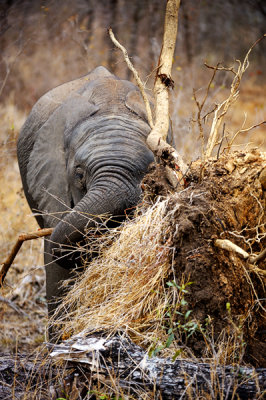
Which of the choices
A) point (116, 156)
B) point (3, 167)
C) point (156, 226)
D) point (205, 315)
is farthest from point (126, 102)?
point (3, 167)

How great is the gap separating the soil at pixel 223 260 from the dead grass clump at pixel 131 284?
103 mm

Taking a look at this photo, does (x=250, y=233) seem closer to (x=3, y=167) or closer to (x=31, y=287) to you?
(x=31, y=287)

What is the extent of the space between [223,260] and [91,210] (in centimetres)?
132

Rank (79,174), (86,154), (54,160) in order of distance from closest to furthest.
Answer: (86,154)
(79,174)
(54,160)

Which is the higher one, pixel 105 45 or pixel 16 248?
pixel 16 248

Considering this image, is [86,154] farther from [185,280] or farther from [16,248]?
[185,280]

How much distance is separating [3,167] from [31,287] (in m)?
2.66

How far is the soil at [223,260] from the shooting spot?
116 inches

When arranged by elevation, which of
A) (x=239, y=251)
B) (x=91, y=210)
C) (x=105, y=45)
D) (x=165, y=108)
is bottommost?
(x=105, y=45)

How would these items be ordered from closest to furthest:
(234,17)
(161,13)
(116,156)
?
(116,156), (161,13), (234,17)

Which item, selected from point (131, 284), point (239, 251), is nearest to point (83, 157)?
point (131, 284)

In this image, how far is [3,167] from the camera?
8.84 m

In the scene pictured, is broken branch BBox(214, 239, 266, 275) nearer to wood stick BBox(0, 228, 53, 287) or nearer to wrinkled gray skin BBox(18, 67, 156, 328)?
wrinkled gray skin BBox(18, 67, 156, 328)

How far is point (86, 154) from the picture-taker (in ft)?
15.0
